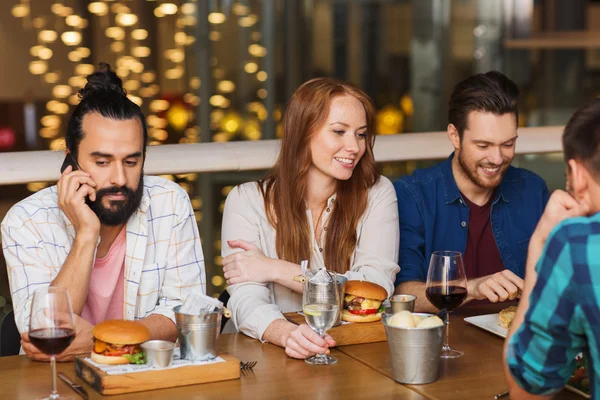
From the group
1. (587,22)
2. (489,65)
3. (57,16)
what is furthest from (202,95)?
(587,22)

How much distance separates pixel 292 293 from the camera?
2.75 meters

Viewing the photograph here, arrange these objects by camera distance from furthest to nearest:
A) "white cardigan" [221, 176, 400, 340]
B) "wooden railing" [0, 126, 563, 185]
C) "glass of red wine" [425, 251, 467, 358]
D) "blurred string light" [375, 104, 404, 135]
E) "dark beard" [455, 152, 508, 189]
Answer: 1. "blurred string light" [375, 104, 404, 135]
2. "dark beard" [455, 152, 508, 189]
3. "wooden railing" [0, 126, 563, 185]
4. "white cardigan" [221, 176, 400, 340]
5. "glass of red wine" [425, 251, 467, 358]

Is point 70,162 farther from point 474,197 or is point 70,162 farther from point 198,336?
point 474,197

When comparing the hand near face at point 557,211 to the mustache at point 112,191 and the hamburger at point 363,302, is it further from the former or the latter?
the mustache at point 112,191

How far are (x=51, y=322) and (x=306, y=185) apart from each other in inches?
47.9

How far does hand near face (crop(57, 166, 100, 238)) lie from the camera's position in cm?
237

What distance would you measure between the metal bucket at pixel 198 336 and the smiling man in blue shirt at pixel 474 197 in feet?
3.47

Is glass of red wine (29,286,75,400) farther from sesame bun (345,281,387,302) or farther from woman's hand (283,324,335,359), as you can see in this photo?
sesame bun (345,281,387,302)

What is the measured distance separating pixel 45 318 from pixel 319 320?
0.59 metres

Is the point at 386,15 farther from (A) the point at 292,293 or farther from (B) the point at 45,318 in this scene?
(B) the point at 45,318

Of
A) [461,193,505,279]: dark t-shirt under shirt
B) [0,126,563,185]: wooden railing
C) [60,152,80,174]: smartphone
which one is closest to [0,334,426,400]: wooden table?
[60,152,80,174]: smartphone

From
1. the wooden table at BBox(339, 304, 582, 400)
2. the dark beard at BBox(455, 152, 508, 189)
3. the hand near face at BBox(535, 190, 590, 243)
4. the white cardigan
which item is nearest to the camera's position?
the hand near face at BBox(535, 190, 590, 243)

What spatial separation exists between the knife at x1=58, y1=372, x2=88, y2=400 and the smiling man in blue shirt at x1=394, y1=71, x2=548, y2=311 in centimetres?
126

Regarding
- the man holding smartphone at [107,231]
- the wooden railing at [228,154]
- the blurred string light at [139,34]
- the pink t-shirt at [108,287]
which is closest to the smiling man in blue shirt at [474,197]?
the wooden railing at [228,154]
